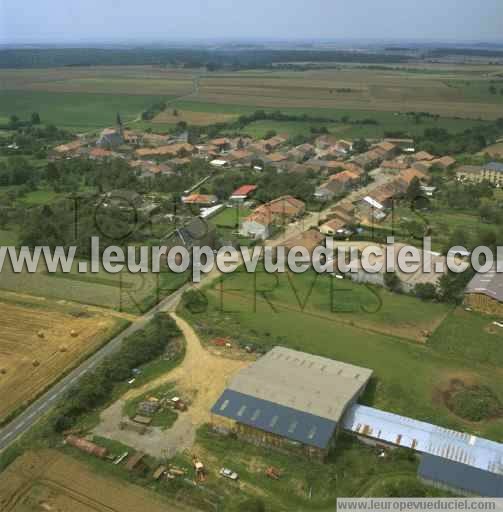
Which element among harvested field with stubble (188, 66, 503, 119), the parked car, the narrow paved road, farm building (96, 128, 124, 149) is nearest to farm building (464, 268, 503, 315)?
the narrow paved road

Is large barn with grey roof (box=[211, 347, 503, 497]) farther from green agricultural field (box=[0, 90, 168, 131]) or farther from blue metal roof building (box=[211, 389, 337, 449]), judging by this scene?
green agricultural field (box=[0, 90, 168, 131])

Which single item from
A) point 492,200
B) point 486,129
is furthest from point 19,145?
point 486,129

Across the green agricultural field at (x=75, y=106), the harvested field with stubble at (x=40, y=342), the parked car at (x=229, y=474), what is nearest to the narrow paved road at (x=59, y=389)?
the harvested field with stubble at (x=40, y=342)

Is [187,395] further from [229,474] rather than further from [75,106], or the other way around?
[75,106]

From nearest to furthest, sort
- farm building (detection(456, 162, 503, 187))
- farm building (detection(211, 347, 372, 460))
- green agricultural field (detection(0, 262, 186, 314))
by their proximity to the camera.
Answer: farm building (detection(211, 347, 372, 460)) → green agricultural field (detection(0, 262, 186, 314)) → farm building (detection(456, 162, 503, 187))

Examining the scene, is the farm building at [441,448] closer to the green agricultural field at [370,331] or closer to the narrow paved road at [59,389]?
the green agricultural field at [370,331]

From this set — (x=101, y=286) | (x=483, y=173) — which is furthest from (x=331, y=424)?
(x=483, y=173)
